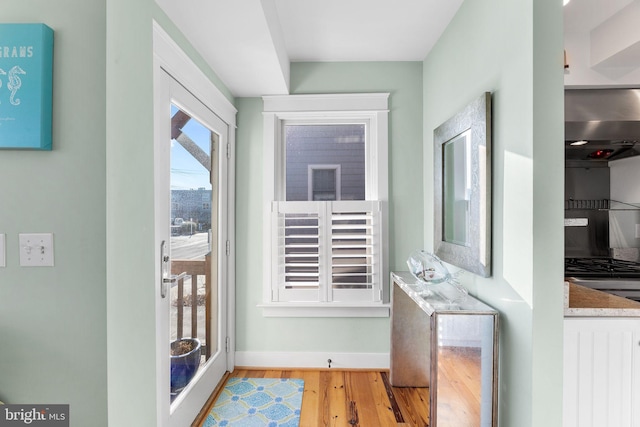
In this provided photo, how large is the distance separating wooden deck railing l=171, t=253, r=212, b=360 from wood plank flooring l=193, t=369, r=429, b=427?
0.50 meters

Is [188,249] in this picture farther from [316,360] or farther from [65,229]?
[316,360]

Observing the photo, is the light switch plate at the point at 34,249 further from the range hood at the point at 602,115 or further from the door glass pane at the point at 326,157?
the range hood at the point at 602,115

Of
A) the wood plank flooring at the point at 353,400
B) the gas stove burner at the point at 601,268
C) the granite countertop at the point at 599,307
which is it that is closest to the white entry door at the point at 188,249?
the wood plank flooring at the point at 353,400

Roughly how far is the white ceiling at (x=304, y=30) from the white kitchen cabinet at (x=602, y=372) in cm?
169

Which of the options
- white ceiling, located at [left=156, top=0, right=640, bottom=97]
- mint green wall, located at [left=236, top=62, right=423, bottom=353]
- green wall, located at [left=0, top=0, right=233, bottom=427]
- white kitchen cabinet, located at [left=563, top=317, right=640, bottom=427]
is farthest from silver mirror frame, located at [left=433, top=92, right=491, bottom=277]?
green wall, located at [left=0, top=0, right=233, bottom=427]

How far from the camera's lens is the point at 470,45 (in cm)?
176

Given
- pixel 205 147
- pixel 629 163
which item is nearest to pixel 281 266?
pixel 205 147

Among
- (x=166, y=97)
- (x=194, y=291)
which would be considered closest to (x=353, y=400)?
(x=194, y=291)

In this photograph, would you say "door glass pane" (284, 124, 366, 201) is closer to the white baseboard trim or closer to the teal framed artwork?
the white baseboard trim

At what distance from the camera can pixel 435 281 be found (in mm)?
1821

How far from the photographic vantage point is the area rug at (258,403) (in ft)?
6.43

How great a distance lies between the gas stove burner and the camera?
212cm

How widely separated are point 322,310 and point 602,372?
1.70 metres

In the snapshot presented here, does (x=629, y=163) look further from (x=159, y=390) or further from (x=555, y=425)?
(x=159, y=390)
